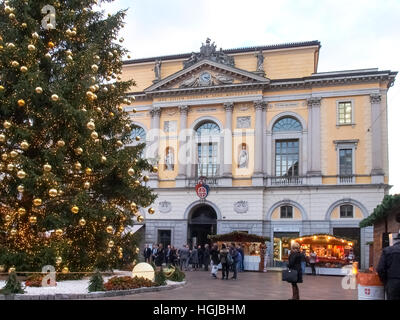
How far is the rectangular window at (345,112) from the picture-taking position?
119 ft

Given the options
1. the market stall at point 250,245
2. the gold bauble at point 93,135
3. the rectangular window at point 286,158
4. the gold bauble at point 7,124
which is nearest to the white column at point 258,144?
the rectangular window at point 286,158

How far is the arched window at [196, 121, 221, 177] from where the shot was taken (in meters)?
39.1

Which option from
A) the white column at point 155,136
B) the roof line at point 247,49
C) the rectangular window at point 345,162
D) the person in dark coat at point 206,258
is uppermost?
the roof line at point 247,49

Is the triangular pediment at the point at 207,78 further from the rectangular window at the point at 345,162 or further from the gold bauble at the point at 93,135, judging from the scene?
the gold bauble at the point at 93,135

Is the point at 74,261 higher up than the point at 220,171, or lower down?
lower down

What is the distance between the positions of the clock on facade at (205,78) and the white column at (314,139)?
27.0ft

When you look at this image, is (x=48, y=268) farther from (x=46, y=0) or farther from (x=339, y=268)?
(x=339, y=268)

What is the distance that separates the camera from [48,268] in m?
13.4

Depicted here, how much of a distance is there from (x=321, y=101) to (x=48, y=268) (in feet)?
92.6

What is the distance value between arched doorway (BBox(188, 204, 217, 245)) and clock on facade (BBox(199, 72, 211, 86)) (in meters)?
9.96

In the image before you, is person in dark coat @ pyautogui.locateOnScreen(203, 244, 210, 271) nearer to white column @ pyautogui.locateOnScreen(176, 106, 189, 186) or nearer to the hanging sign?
the hanging sign

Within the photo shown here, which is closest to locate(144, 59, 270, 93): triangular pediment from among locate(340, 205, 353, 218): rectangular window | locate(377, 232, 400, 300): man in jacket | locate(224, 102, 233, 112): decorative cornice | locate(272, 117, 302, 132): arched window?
locate(224, 102, 233, 112): decorative cornice
